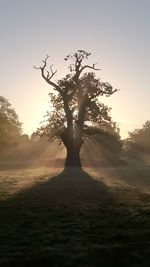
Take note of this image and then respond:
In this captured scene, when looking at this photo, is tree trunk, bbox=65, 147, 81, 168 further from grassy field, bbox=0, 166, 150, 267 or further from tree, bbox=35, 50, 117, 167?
grassy field, bbox=0, 166, 150, 267

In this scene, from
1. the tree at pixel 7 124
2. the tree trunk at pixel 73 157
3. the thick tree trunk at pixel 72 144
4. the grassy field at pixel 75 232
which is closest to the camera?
the grassy field at pixel 75 232

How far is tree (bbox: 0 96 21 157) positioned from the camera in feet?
202

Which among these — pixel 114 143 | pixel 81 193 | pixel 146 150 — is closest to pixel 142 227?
pixel 81 193

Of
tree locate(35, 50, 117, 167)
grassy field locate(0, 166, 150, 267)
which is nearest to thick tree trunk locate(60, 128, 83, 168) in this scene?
tree locate(35, 50, 117, 167)

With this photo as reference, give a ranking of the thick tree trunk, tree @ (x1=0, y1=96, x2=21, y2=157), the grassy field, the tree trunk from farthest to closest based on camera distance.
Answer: the tree trunk < the thick tree trunk < tree @ (x1=0, y1=96, x2=21, y2=157) < the grassy field

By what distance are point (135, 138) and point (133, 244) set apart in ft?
406

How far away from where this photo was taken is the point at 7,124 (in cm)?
6500

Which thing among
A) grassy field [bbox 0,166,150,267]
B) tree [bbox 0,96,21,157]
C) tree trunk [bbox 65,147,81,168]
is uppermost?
tree [bbox 0,96,21,157]

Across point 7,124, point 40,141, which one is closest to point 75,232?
point 7,124

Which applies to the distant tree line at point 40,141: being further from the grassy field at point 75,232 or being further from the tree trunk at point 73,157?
the grassy field at point 75,232

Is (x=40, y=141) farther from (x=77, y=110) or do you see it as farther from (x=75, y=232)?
(x=75, y=232)

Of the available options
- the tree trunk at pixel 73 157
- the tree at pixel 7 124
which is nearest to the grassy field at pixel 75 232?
the tree at pixel 7 124

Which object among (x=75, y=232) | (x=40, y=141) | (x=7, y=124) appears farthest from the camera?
(x=40, y=141)

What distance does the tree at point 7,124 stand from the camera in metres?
61.5
